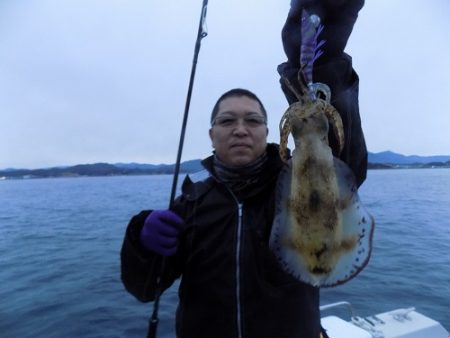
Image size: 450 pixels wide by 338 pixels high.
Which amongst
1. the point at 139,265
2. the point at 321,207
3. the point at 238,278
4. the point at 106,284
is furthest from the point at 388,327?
the point at 106,284

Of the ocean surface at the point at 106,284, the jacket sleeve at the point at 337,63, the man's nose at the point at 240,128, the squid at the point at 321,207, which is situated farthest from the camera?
the ocean surface at the point at 106,284

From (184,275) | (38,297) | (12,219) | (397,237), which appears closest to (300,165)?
(184,275)

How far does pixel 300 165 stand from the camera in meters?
2.27

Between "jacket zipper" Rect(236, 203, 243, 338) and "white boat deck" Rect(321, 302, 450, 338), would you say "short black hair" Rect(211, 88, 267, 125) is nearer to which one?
"jacket zipper" Rect(236, 203, 243, 338)

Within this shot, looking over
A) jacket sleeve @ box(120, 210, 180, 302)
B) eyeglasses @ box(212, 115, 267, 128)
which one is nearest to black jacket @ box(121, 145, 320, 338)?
jacket sleeve @ box(120, 210, 180, 302)

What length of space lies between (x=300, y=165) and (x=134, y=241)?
1474mm

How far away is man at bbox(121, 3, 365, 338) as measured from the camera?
2.81 meters

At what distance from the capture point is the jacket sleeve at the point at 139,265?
296cm

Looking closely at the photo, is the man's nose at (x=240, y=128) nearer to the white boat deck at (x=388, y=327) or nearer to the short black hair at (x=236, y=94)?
the short black hair at (x=236, y=94)

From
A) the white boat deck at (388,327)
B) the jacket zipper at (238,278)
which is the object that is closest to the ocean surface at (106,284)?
the white boat deck at (388,327)

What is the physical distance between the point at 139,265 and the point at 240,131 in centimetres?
129

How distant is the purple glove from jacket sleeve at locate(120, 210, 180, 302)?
0.30 ft

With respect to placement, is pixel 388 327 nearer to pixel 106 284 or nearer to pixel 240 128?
pixel 240 128

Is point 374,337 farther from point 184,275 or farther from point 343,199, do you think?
point 343,199
